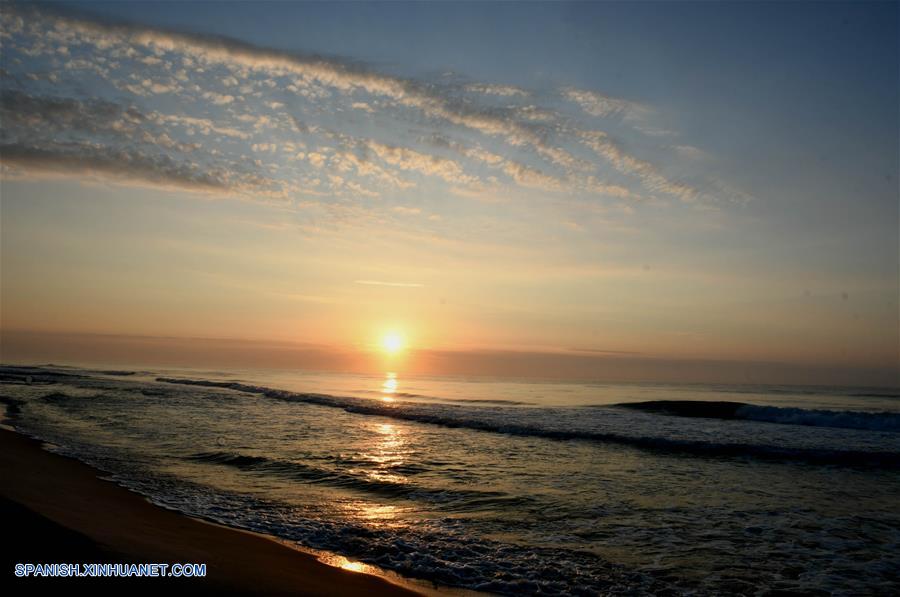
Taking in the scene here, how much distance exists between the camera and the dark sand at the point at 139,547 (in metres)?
5.95

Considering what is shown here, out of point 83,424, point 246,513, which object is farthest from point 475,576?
point 83,424

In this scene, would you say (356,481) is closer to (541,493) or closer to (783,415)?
(541,493)

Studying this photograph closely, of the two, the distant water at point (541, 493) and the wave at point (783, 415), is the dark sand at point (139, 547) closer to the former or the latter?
the distant water at point (541, 493)

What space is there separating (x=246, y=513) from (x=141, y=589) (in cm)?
474

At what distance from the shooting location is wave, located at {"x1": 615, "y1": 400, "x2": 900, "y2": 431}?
97.6 feet

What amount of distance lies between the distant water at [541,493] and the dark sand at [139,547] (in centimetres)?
75

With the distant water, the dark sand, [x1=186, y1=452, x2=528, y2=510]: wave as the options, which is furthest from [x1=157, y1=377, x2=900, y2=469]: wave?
the dark sand

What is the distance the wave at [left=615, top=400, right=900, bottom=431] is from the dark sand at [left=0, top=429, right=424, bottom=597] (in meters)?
31.7

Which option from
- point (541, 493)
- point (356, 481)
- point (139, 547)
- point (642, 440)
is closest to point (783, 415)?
point (642, 440)

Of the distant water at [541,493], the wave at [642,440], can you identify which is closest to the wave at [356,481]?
the distant water at [541,493]

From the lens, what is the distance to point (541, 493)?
12.4 meters

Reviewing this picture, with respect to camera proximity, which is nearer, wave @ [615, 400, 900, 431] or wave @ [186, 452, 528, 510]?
wave @ [186, 452, 528, 510]

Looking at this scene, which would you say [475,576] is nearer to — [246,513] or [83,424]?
[246,513]

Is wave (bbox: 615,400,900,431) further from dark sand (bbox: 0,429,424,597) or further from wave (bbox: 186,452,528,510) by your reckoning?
dark sand (bbox: 0,429,424,597)
